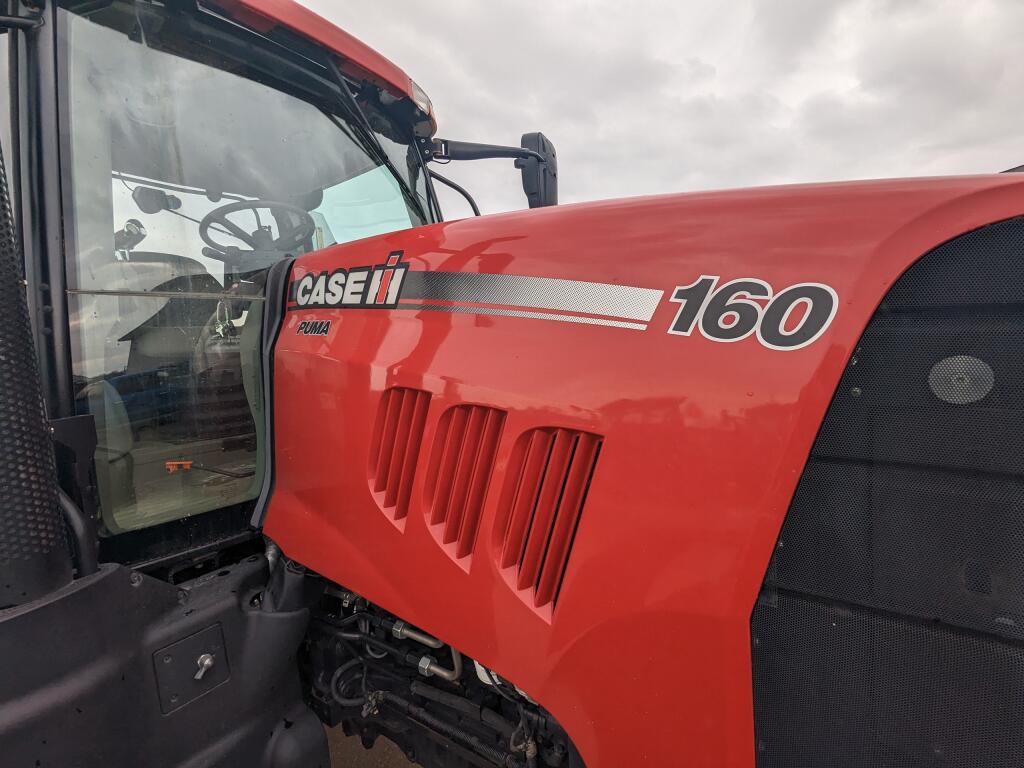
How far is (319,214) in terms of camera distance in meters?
2.10

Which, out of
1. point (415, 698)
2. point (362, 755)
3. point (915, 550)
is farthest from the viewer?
point (362, 755)

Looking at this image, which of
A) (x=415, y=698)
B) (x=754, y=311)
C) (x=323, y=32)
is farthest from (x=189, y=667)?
(x=323, y=32)

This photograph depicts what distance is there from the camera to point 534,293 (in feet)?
3.79

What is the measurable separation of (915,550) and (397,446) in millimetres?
1045

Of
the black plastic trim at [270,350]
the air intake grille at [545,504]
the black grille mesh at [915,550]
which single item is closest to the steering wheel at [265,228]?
the black plastic trim at [270,350]

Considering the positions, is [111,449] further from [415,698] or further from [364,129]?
[364,129]

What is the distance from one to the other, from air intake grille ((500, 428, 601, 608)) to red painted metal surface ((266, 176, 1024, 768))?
0.08 feet

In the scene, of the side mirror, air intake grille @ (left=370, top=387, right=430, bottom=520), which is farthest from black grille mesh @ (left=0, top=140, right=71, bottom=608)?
the side mirror

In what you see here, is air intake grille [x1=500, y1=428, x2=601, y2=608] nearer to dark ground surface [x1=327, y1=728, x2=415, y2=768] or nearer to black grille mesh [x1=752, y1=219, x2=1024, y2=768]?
black grille mesh [x1=752, y1=219, x2=1024, y2=768]

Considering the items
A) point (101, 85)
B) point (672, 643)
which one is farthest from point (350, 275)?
point (672, 643)

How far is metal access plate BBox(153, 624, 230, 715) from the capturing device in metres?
1.45

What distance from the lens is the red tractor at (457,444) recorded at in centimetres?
81

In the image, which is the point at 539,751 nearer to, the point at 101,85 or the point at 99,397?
the point at 99,397

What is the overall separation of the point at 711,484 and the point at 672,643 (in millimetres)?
282
